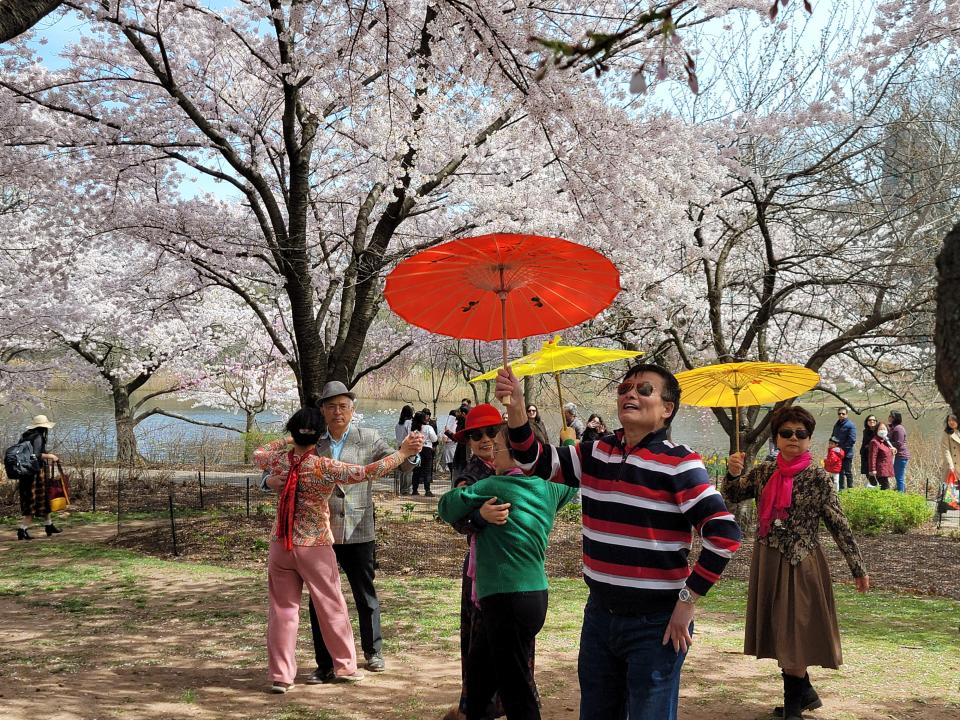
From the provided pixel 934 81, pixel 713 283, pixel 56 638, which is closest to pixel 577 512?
pixel 713 283

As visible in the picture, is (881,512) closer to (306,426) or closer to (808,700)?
(808,700)

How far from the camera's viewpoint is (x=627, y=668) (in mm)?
2787

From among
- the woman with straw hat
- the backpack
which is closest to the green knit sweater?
the backpack

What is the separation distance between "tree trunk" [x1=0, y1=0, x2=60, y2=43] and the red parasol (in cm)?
199

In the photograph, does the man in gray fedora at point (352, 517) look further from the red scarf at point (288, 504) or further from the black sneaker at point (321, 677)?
the red scarf at point (288, 504)

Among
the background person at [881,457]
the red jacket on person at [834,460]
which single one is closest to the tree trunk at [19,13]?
the red jacket on person at [834,460]

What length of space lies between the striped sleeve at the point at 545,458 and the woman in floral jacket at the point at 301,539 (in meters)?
1.59

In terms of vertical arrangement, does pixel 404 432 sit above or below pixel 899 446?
above

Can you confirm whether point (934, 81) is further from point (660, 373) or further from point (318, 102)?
point (660, 373)

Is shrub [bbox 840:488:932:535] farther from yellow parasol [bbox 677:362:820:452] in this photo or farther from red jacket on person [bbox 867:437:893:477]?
yellow parasol [bbox 677:362:820:452]

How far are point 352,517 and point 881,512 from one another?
9431mm

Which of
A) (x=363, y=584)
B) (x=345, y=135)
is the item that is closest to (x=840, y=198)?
(x=345, y=135)

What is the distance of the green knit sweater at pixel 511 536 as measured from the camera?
3.40 meters

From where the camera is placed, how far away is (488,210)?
465 inches
